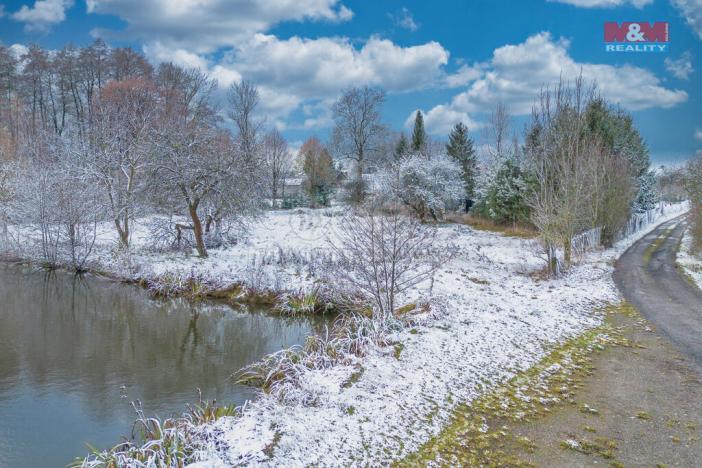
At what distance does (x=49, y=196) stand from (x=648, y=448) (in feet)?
63.3

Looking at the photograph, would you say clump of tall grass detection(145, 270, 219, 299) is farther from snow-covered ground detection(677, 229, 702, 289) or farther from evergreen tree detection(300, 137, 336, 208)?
evergreen tree detection(300, 137, 336, 208)

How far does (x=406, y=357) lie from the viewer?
7164 mm

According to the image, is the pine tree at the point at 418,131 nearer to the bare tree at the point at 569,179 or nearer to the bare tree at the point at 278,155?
the bare tree at the point at 278,155

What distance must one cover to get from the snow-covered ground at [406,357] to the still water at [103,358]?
1654mm

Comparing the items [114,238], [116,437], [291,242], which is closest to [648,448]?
[116,437]

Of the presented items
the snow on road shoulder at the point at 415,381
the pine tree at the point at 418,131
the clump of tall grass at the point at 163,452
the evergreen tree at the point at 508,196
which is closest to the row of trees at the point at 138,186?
the snow on road shoulder at the point at 415,381

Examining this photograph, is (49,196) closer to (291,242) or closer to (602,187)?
(291,242)

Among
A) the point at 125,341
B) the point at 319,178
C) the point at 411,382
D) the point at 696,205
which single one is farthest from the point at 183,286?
the point at 319,178

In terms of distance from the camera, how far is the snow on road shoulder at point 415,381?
468cm

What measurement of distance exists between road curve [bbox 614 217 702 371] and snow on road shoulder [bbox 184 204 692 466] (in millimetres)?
1087

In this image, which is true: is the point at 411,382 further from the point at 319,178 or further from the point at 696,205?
the point at 319,178

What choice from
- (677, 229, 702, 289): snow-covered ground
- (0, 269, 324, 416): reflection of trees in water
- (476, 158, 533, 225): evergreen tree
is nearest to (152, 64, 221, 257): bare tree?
(0, 269, 324, 416): reflection of trees in water

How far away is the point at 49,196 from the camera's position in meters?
17.4

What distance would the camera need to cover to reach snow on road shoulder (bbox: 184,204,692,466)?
4.68 m
